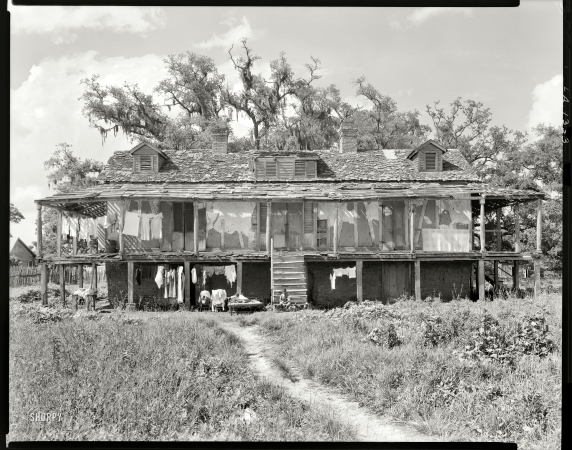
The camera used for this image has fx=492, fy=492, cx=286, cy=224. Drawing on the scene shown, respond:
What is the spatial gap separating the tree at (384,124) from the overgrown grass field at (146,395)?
27889mm

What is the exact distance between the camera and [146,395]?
7301 mm

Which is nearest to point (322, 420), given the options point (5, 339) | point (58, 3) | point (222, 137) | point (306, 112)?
point (5, 339)

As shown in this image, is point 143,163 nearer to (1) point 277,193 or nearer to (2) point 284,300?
(1) point 277,193

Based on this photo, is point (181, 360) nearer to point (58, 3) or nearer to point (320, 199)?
point (58, 3)

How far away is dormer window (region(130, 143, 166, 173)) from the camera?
78.9ft

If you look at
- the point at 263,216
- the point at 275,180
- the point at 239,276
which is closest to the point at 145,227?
the point at 239,276

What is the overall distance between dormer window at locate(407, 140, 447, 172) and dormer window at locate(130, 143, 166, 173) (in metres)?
12.7

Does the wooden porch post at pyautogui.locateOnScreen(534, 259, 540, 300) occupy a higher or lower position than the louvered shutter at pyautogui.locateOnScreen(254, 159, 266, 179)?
lower

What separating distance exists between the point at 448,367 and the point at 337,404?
2257mm

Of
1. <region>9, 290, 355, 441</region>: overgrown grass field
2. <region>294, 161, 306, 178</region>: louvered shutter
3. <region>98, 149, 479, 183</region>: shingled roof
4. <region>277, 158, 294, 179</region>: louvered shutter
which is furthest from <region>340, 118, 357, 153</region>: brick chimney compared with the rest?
<region>9, 290, 355, 441</region>: overgrown grass field

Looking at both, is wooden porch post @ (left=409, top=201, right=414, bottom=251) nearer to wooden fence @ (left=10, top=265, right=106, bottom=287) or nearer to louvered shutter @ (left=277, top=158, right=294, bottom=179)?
louvered shutter @ (left=277, top=158, right=294, bottom=179)

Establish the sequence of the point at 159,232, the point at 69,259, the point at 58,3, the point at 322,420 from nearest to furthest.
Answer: the point at 58,3 < the point at 322,420 < the point at 69,259 < the point at 159,232

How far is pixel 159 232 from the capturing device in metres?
21.6

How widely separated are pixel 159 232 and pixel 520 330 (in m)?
15.2
